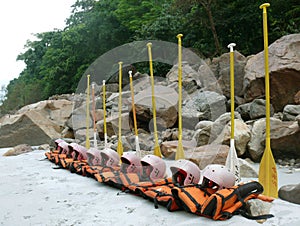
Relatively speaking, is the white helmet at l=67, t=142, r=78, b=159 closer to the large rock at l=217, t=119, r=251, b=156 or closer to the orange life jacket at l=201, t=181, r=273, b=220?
the large rock at l=217, t=119, r=251, b=156

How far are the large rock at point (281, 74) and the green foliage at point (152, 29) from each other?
3428 millimetres

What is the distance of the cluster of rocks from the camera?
3545mm

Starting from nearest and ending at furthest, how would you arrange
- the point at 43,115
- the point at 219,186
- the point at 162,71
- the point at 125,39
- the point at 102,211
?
1. the point at 219,186
2. the point at 102,211
3. the point at 43,115
4. the point at 162,71
5. the point at 125,39

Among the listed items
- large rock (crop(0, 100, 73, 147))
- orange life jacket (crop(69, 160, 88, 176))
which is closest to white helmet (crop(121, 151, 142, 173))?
orange life jacket (crop(69, 160, 88, 176))

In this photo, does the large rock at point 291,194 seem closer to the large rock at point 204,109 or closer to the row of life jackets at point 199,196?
the row of life jackets at point 199,196

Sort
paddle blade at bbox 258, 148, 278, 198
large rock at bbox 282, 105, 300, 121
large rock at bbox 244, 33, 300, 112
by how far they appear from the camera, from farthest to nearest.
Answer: large rock at bbox 244, 33, 300, 112
large rock at bbox 282, 105, 300, 121
paddle blade at bbox 258, 148, 278, 198

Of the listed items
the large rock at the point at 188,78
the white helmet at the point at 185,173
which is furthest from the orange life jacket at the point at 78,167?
the large rock at the point at 188,78

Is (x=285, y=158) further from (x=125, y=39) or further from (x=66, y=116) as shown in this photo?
(x=125, y=39)

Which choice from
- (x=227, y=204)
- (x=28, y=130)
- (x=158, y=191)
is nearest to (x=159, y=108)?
(x=158, y=191)

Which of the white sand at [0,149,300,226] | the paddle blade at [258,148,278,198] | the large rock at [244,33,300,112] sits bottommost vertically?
the white sand at [0,149,300,226]

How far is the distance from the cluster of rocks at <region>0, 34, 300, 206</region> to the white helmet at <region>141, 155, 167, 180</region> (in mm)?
690

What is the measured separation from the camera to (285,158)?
3.50 meters

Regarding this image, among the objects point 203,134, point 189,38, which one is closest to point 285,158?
point 203,134

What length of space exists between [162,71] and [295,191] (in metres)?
7.03
